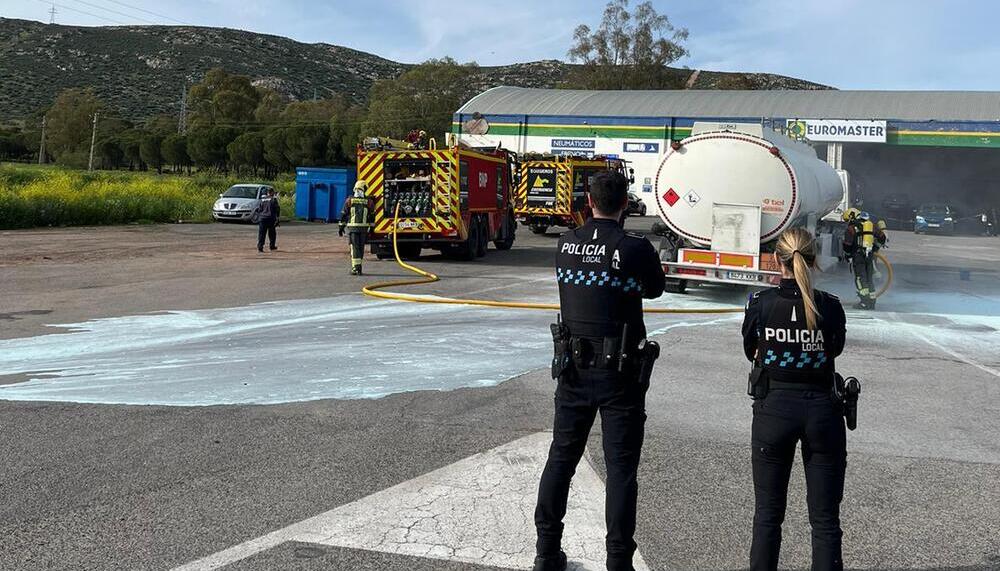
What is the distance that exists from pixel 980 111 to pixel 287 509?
58.8 metres

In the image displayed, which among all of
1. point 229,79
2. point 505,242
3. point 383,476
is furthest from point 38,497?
point 229,79

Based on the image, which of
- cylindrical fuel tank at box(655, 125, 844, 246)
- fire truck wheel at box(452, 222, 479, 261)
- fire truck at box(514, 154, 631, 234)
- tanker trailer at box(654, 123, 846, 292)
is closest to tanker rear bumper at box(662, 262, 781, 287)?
tanker trailer at box(654, 123, 846, 292)

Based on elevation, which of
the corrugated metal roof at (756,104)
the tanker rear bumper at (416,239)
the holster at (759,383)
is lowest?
the holster at (759,383)

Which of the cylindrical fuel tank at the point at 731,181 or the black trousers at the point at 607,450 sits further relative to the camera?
the cylindrical fuel tank at the point at 731,181

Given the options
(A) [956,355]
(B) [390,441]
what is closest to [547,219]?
(A) [956,355]

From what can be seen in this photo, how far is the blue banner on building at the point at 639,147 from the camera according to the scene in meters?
54.2

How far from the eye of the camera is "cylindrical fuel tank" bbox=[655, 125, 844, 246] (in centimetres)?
1417

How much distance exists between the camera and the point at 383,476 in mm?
5500

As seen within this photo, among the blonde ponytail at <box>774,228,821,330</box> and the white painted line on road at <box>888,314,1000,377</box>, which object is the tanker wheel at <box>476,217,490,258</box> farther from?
the blonde ponytail at <box>774,228,821,330</box>

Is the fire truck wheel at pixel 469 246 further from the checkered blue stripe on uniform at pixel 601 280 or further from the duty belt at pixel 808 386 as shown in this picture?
the duty belt at pixel 808 386

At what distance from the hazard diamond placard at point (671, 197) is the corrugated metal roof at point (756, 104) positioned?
4149cm

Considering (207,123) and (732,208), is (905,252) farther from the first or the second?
(207,123)

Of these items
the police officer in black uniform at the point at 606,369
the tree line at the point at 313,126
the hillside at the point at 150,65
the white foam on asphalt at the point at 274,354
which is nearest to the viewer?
the police officer in black uniform at the point at 606,369

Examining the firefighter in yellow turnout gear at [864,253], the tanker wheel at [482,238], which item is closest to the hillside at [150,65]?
the tanker wheel at [482,238]
